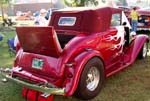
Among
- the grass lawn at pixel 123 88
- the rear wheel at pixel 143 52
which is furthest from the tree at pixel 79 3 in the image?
the grass lawn at pixel 123 88

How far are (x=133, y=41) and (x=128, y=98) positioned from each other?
2.34 m

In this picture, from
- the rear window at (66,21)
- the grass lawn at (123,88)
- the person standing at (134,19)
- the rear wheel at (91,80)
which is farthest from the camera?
the person standing at (134,19)

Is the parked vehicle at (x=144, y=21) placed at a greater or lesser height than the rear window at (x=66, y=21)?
lesser

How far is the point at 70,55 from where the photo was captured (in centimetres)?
468

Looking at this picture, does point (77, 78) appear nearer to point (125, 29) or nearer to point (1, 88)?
point (1, 88)

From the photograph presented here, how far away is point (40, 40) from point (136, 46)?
3.12m

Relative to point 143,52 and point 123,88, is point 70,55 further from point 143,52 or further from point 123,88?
point 143,52

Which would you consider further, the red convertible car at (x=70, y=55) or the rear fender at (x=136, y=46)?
the rear fender at (x=136, y=46)

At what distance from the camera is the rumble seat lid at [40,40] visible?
4395 mm

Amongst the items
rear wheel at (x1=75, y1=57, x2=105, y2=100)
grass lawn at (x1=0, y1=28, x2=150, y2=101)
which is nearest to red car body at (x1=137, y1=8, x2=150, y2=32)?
grass lawn at (x1=0, y1=28, x2=150, y2=101)

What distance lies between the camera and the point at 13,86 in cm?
582

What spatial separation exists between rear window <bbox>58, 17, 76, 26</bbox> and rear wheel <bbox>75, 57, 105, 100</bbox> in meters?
1.11

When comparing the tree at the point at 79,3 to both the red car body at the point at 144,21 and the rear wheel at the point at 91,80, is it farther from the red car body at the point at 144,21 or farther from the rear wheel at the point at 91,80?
the rear wheel at the point at 91,80

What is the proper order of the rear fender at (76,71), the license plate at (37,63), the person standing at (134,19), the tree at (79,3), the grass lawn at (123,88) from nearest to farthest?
the rear fender at (76,71) < the license plate at (37,63) < the grass lawn at (123,88) < the person standing at (134,19) < the tree at (79,3)
